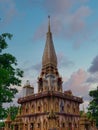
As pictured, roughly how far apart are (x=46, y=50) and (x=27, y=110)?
14.9 metres

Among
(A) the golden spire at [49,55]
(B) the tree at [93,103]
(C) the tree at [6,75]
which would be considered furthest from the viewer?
(B) the tree at [93,103]

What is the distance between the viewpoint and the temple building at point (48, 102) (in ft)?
147

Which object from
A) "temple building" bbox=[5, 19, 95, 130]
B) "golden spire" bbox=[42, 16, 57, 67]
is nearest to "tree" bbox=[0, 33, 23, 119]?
"temple building" bbox=[5, 19, 95, 130]

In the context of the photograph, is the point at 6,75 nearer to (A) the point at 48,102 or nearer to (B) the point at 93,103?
(A) the point at 48,102

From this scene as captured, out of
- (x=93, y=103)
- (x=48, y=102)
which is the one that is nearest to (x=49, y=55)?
(x=48, y=102)

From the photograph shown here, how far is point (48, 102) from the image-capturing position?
44.8 m

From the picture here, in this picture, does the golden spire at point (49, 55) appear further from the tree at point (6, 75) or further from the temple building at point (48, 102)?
the tree at point (6, 75)

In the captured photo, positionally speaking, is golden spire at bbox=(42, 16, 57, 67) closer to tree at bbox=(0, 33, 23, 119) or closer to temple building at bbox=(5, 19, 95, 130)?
temple building at bbox=(5, 19, 95, 130)

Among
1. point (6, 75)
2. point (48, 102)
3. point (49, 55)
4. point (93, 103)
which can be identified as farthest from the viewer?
point (93, 103)

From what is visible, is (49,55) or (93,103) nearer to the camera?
(49,55)

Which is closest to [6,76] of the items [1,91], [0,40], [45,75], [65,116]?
[1,91]

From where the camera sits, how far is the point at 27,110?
162ft

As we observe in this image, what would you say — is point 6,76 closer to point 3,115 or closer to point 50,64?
point 3,115

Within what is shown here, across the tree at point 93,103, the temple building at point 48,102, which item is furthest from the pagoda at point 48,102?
the tree at point 93,103
